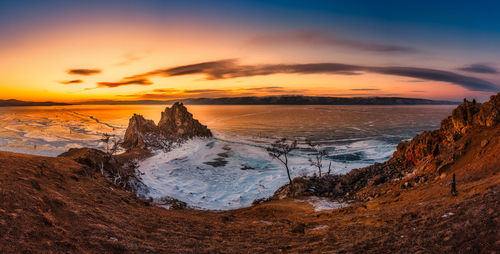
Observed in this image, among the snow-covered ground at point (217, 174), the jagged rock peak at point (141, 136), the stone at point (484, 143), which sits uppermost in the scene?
the stone at point (484, 143)

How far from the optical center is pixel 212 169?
4372 cm

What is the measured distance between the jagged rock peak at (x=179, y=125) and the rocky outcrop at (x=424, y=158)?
48311 millimetres

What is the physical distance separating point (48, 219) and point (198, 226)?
6.09 metres

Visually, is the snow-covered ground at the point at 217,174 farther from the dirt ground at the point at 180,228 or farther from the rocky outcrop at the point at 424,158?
the dirt ground at the point at 180,228

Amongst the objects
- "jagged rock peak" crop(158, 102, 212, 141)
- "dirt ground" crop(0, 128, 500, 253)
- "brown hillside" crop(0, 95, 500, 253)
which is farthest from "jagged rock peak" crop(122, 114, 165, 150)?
"dirt ground" crop(0, 128, 500, 253)

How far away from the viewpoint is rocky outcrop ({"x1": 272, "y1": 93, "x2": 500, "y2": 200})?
18.3m

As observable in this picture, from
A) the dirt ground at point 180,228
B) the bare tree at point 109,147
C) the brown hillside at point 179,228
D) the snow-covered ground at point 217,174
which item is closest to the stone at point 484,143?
the brown hillside at point 179,228

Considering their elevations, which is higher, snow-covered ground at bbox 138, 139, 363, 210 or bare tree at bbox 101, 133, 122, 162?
bare tree at bbox 101, 133, 122, 162

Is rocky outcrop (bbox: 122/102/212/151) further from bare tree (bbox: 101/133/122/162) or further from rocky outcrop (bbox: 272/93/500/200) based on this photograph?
rocky outcrop (bbox: 272/93/500/200)

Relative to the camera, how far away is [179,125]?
238 feet

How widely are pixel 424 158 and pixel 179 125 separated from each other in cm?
6247

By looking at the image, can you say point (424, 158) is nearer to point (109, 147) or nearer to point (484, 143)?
point (484, 143)

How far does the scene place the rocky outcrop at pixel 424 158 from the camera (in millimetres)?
18281

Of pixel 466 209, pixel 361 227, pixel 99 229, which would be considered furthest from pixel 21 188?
pixel 466 209
